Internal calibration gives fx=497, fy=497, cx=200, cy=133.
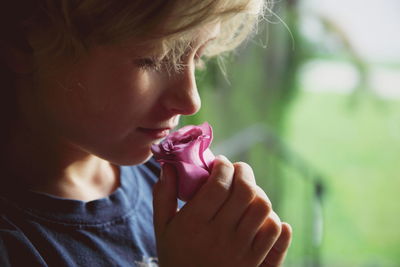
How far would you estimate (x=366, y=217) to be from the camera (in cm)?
333

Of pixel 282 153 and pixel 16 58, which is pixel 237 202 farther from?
pixel 282 153

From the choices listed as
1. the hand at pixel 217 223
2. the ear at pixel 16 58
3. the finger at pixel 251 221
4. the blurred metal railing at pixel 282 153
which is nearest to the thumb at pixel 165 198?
the hand at pixel 217 223

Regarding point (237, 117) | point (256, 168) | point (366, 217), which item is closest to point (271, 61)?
point (237, 117)

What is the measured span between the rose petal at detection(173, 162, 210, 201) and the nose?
85 mm

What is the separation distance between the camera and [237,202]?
71cm

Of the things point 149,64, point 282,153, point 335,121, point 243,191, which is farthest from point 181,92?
point 335,121

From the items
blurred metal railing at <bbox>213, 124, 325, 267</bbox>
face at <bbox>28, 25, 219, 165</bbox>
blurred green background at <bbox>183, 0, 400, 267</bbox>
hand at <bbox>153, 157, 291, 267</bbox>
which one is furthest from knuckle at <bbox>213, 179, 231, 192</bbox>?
blurred green background at <bbox>183, 0, 400, 267</bbox>

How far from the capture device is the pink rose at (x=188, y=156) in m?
0.69

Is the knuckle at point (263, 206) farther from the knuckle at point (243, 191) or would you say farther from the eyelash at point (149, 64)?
the eyelash at point (149, 64)

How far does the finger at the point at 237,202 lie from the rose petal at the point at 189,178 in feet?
0.15

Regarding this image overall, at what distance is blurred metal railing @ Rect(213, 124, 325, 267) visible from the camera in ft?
9.02

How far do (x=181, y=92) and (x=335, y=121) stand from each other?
273 cm

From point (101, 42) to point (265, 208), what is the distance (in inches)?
12.9

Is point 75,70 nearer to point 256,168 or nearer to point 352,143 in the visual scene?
point 256,168
